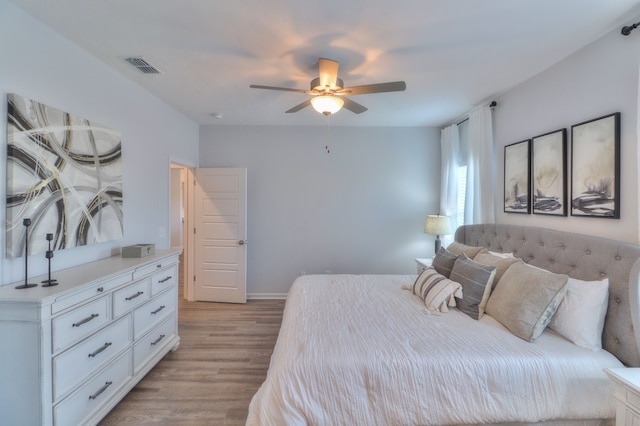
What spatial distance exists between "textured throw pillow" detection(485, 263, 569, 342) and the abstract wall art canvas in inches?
126

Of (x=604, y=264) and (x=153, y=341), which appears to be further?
(x=153, y=341)

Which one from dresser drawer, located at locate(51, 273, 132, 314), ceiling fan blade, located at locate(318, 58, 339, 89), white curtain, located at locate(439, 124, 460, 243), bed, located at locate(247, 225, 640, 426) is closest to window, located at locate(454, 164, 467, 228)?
white curtain, located at locate(439, 124, 460, 243)

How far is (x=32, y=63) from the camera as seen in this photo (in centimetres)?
177

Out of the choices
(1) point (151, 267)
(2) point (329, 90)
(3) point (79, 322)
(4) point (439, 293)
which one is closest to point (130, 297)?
(1) point (151, 267)

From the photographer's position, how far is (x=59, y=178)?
1.93 meters

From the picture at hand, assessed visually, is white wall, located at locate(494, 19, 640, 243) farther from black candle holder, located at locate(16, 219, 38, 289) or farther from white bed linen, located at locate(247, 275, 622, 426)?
black candle holder, located at locate(16, 219, 38, 289)

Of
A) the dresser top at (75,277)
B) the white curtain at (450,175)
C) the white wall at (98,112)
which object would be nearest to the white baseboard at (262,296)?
the white wall at (98,112)

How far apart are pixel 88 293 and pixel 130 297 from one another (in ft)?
1.35

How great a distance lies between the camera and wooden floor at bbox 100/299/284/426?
76.2 inches

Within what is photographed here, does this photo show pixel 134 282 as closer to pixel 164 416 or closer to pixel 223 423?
pixel 164 416

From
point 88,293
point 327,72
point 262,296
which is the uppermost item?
point 327,72

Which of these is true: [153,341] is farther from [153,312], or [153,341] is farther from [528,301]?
[528,301]

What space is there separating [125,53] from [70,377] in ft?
7.84

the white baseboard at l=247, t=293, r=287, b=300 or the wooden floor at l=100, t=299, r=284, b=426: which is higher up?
the white baseboard at l=247, t=293, r=287, b=300
